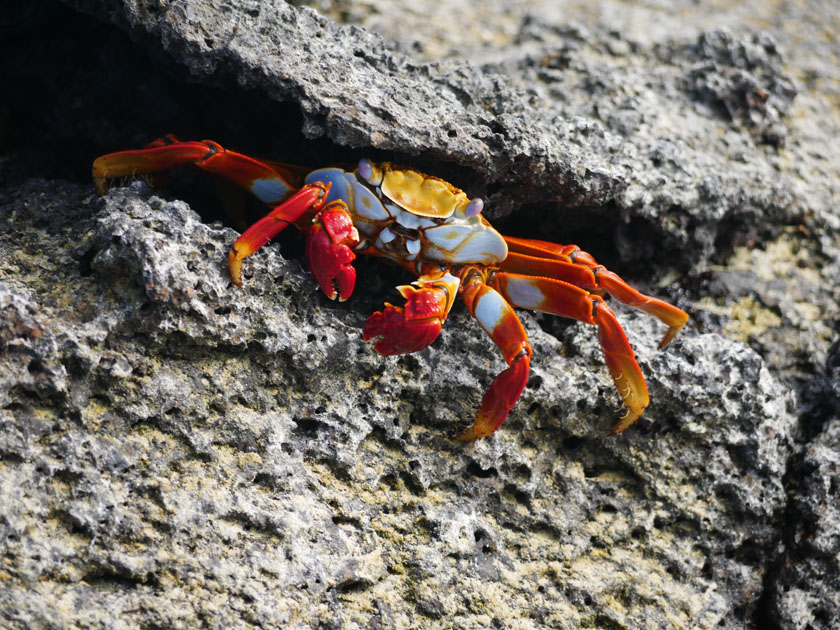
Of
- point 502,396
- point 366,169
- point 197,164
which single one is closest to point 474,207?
point 366,169

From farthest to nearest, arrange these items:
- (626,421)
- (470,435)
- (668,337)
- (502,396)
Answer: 1. (668,337)
2. (626,421)
3. (470,435)
4. (502,396)

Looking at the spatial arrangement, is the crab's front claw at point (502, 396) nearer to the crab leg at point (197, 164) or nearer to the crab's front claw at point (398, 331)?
the crab's front claw at point (398, 331)

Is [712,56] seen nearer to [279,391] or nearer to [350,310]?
[350,310]

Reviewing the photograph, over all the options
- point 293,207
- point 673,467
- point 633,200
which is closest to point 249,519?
point 293,207

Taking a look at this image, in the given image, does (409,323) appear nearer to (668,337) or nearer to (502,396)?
(502,396)

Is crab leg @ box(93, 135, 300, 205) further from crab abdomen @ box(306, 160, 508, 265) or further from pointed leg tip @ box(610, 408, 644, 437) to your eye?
pointed leg tip @ box(610, 408, 644, 437)

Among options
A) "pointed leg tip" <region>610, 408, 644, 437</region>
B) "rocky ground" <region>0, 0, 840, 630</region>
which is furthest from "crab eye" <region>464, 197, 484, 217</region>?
"pointed leg tip" <region>610, 408, 644, 437</region>
